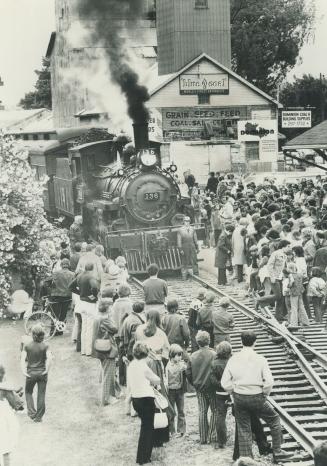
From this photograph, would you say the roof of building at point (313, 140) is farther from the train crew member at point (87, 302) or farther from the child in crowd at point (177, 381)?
the child in crowd at point (177, 381)

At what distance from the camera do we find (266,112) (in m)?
38.2

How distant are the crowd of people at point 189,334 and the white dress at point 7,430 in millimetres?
44

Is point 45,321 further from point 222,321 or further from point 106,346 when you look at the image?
point 222,321

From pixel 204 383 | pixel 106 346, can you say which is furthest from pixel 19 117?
pixel 204 383

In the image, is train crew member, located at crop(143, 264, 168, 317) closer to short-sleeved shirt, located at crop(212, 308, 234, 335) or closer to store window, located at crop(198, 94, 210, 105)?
short-sleeved shirt, located at crop(212, 308, 234, 335)

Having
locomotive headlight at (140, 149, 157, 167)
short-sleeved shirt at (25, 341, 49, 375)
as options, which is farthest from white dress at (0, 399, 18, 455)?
locomotive headlight at (140, 149, 157, 167)

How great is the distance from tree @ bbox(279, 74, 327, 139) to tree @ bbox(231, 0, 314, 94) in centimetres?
188

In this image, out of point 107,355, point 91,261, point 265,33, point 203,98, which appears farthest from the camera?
point 265,33

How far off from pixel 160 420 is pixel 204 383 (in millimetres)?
594

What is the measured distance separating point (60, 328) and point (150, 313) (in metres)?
4.53

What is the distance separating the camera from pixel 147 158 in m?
16.6

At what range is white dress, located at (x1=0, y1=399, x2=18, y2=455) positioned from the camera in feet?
21.2

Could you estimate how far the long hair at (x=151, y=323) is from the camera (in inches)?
324

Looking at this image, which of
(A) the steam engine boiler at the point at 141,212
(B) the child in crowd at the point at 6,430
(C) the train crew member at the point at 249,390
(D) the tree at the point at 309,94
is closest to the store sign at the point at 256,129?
(D) the tree at the point at 309,94
